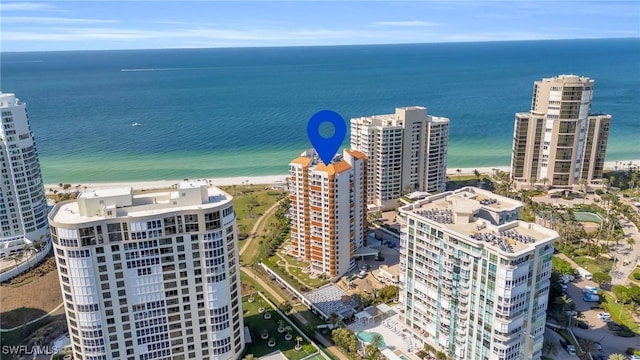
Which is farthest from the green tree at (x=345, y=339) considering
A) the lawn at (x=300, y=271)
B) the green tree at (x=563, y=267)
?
the green tree at (x=563, y=267)

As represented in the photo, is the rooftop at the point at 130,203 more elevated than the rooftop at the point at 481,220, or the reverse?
the rooftop at the point at 130,203

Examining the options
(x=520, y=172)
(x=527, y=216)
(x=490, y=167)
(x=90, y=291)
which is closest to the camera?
(x=90, y=291)

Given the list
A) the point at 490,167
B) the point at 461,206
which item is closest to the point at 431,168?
the point at 490,167

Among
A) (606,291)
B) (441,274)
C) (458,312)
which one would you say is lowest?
(606,291)

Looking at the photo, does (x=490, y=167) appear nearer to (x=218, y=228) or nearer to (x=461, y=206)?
(x=461, y=206)

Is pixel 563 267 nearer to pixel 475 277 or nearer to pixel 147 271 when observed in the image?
pixel 475 277

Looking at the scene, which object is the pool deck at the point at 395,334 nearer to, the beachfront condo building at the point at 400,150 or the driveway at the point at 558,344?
the driveway at the point at 558,344
